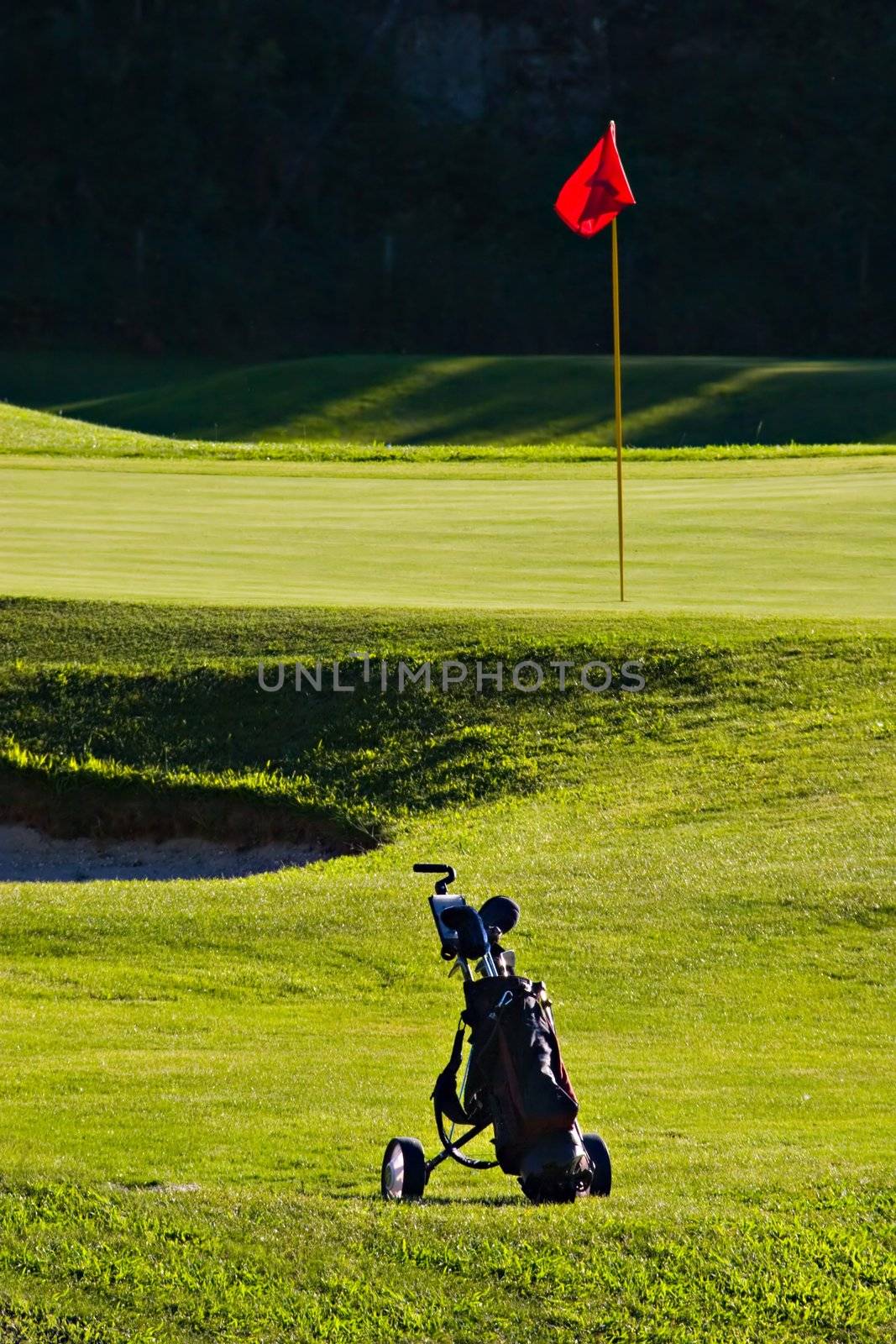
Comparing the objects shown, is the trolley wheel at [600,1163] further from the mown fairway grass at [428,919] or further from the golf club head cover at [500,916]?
the golf club head cover at [500,916]

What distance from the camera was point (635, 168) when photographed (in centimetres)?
6681

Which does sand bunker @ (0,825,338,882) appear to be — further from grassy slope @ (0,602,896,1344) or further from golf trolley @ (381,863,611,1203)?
golf trolley @ (381,863,611,1203)

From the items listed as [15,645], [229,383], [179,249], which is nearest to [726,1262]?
[15,645]

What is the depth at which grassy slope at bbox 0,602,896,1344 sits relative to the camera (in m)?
5.44

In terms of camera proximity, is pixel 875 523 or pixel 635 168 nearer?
pixel 875 523

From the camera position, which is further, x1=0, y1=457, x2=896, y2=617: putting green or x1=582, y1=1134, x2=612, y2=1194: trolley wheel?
x1=0, y1=457, x2=896, y2=617: putting green

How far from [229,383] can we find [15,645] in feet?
105

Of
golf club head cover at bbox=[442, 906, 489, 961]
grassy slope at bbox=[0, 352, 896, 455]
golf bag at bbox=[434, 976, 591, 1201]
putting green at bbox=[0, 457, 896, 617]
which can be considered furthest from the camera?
grassy slope at bbox=[0, 352, 896, 455]

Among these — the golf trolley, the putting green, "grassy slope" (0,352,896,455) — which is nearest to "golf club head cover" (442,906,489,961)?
the golf trolley

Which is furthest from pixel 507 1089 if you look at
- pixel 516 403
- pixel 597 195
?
pixel 516 403

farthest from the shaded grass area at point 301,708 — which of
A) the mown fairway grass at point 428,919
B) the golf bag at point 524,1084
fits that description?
the golf bag at point 524,1084

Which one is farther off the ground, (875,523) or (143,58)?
(143,58)

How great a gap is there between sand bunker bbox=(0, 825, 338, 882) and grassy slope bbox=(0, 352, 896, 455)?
2566 cm

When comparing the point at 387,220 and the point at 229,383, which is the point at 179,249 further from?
the point at 229,383
